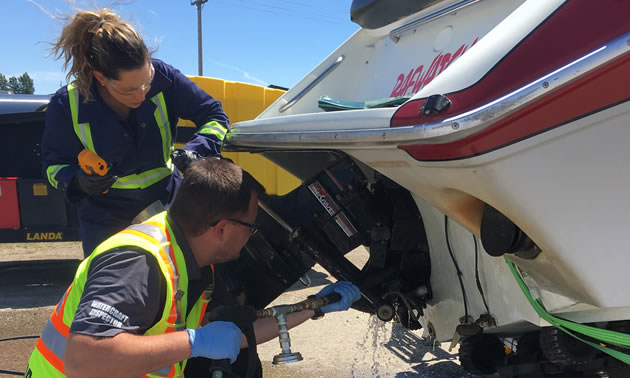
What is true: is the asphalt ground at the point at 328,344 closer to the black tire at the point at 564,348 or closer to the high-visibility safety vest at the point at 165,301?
the black tire at the point at 564,348

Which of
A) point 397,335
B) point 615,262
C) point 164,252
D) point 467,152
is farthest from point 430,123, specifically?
point 397,335

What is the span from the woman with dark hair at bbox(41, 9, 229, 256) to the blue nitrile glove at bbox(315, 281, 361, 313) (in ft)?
2.42

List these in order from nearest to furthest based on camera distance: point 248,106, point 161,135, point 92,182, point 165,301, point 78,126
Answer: point 165,301
point 92,182
point 78,126
point 161,135
point 248,106

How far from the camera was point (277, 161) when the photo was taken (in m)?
2.33

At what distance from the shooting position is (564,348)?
5.45 feet

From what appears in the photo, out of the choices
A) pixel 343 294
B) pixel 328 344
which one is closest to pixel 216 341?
pixel 343 294

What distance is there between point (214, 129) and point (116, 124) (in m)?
0.39

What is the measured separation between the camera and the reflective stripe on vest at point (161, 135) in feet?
6.73

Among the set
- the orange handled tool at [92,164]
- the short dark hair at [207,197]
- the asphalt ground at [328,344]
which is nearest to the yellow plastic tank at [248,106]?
the asphalt ground at [328,344]

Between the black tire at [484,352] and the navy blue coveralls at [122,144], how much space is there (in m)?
1.33

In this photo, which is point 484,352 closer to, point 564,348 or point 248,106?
point 564,348

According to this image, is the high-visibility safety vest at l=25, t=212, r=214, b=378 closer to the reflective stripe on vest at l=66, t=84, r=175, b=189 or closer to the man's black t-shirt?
the man's black t-shirt

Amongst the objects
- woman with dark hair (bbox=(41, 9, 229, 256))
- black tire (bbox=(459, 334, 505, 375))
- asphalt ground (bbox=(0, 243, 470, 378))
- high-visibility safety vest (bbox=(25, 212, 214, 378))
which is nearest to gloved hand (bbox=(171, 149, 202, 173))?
woman with dark hair (bbox=(41, 9, 229, 256))

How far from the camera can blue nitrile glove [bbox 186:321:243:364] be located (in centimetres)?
151
